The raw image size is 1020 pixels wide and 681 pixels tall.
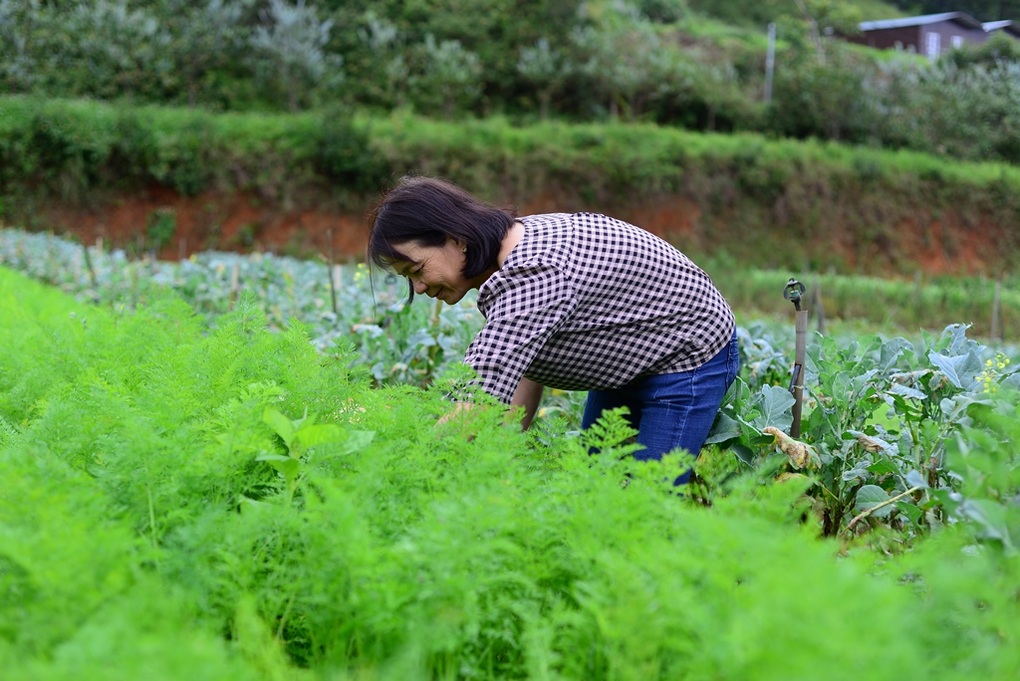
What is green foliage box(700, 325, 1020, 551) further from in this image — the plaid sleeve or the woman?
the plaid sleeve

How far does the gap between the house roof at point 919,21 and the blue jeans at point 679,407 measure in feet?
127

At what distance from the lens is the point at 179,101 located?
2567 centimetres

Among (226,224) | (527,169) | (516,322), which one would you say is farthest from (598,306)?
(527,169)

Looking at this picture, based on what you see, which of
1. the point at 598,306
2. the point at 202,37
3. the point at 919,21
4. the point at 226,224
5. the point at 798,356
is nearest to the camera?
the point at 598,306

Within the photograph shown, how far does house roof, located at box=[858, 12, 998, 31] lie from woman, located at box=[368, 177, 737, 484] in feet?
127

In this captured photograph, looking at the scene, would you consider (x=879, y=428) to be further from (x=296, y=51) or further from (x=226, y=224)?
(x=296, y=51)

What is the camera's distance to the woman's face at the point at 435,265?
305 centimetres

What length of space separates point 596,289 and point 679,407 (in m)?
0.49

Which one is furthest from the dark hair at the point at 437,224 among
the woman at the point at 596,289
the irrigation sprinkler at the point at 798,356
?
the irrigation sprinkler at the point at 798,356

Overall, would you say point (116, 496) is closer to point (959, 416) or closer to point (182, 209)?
point (959, 416)

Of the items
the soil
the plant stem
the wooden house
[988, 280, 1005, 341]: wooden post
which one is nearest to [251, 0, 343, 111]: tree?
the soil

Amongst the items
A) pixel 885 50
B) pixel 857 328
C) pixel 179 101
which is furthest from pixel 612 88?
pixel 885 50

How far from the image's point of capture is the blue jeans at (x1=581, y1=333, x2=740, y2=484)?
122 inches

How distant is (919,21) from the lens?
41.8 meters
